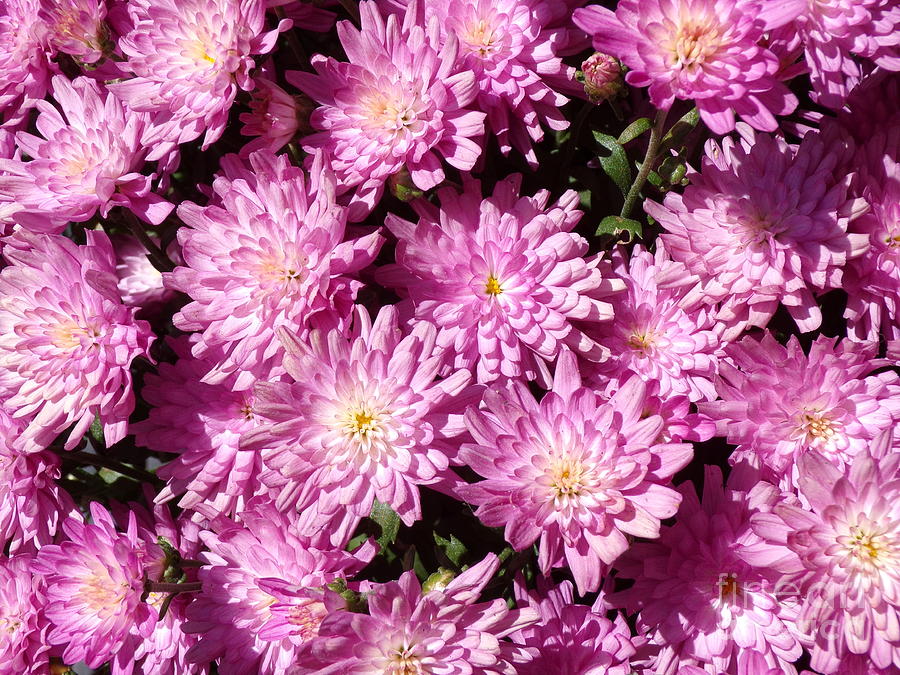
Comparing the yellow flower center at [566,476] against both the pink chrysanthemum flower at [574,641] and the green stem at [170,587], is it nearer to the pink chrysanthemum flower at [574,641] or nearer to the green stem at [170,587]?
the pink chrysanthemum flower at [574,641]

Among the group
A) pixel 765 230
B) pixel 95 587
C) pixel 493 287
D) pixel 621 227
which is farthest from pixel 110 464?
pixel 765 230

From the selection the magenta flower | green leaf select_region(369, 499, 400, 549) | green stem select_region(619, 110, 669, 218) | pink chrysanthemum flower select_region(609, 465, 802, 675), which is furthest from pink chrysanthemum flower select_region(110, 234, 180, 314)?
pink chrysanthemum flower select_region(609, 465, 802, 675)

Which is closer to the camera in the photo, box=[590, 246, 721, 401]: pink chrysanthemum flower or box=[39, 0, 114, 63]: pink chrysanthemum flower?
box=[590, 246, 721, 401]: pink chrysanthemum flower

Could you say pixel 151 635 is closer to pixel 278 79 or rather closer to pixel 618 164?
pixel 278 79

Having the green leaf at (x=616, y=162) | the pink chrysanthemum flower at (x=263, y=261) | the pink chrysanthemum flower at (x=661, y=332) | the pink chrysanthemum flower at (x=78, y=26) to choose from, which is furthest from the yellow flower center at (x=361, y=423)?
the pink chrysanthemum flower at (x=78, y=26)

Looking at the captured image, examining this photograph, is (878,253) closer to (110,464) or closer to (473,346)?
(473,346)

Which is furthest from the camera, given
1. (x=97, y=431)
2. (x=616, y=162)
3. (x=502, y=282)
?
(x=97, y=431)

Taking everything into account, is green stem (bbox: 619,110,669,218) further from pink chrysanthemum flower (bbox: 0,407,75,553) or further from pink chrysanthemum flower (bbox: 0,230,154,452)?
pink chrysanthemum flower (bbox: 0,407,75,553)
